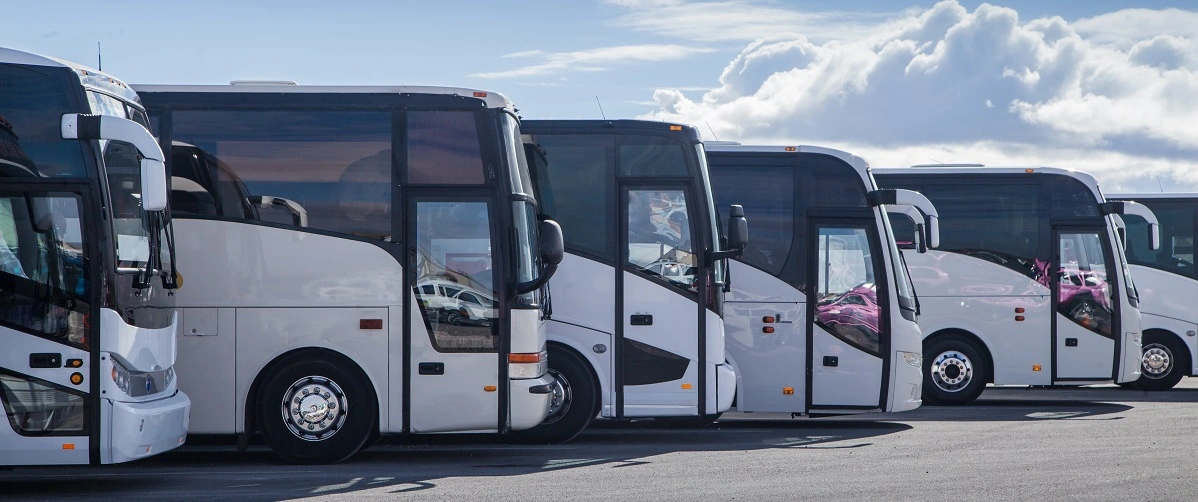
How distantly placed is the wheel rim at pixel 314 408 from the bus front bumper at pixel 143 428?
3.83 feet

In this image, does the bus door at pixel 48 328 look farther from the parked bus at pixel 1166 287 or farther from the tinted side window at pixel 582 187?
the parked bus at pixel 1166 287

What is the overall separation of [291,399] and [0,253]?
2.71 m

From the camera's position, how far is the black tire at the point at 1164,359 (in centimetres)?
1925

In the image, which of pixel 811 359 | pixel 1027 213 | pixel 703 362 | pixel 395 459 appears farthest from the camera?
pixel 1027 213

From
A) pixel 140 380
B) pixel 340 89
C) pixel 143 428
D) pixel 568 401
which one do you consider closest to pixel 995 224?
pixel 568 401

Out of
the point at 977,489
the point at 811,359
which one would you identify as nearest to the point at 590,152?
the point at 811,359

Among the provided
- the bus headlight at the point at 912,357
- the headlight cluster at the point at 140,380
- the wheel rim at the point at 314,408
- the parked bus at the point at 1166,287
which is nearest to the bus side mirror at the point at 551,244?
the wheel rim at the point at 314,408

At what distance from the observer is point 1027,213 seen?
17.2 meters

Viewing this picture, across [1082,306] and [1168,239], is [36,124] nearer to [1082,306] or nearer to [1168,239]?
[1082,306]

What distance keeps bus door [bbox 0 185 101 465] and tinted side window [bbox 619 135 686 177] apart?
216 inches

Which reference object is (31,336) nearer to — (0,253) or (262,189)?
(0,253)

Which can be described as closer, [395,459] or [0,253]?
[0,253]

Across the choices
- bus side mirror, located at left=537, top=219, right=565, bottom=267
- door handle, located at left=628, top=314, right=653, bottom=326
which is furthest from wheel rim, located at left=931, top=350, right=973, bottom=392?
bus side mirror, located at left=537, top=219, right=565, bottom=267

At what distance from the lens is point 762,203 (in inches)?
572
